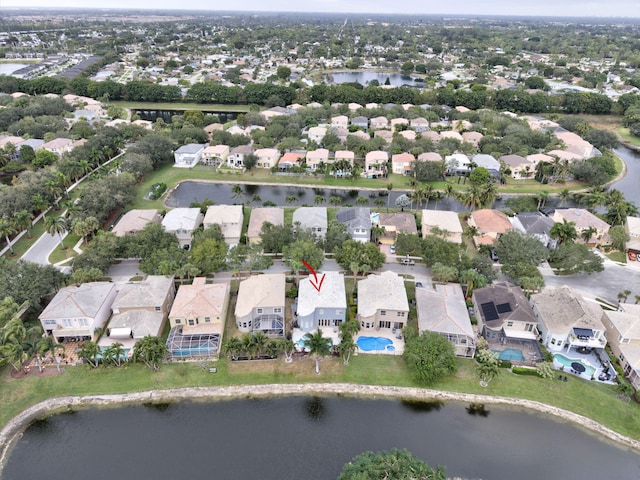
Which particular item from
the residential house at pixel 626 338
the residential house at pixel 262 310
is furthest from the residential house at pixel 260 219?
the residential house at pixel 626 338

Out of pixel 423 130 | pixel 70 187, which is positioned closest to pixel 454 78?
pixel 423 130

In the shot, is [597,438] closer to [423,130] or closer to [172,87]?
[423,130]

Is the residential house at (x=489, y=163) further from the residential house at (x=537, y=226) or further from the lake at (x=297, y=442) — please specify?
the lake at (x=297, y=442)

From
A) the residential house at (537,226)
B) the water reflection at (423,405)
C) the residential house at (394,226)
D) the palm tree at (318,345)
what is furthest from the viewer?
the residential house at (394,226)

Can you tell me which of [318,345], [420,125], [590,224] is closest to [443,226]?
[590,224]

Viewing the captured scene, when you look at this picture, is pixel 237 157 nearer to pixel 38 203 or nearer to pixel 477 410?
pixel 38 203

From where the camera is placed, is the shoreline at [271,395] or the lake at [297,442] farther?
the shoreline at [271,395]
